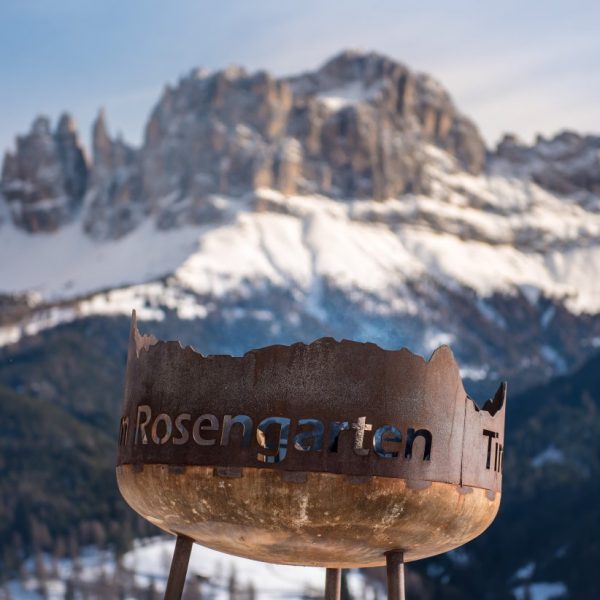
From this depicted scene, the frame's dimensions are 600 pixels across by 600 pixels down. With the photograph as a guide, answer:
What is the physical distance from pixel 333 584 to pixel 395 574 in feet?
18.2

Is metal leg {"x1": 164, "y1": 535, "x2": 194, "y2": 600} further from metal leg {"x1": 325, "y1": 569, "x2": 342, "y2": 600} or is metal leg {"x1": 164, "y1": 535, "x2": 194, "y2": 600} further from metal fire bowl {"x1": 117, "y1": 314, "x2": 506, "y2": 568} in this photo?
metal leg {"x1": 325, "y1": 569, "x2": 342, "y2": 600}

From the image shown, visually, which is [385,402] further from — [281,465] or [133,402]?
[133,402]

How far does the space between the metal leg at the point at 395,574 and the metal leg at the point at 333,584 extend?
190 inches

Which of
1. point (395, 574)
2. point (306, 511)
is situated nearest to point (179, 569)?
point (306, 511)

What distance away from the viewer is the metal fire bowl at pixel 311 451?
22.8m

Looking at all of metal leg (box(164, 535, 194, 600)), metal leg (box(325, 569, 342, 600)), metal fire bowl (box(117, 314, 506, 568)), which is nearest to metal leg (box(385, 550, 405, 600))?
metal fire bowl (box(117, 314, 506, 568))

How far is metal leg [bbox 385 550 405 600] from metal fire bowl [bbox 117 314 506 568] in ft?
0.47

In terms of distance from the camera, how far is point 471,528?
80.9 ft

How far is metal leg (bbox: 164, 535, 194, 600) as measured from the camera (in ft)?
79.5

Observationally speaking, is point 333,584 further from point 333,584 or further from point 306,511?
point 306,511

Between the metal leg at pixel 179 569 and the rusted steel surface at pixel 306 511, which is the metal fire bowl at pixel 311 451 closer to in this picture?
the rusted steel surface at pixel 306 511

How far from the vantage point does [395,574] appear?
78.8 ft

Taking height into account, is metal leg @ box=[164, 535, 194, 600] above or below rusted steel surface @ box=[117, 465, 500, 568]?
below

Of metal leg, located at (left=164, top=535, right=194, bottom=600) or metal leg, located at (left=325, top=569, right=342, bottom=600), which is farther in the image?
metal leg, located at (left=325, top=569, right=342, bottom=600)
